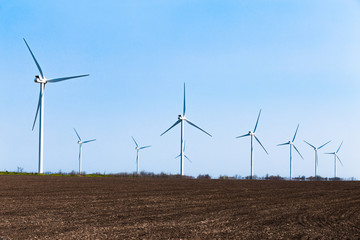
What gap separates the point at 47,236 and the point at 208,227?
534 centimetres

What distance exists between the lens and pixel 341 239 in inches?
522

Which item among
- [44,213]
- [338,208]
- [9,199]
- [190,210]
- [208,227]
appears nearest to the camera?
[208,227]

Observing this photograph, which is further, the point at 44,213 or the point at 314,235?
the point at 44,213

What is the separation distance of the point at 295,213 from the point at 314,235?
17.6ft

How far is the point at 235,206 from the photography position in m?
21.6

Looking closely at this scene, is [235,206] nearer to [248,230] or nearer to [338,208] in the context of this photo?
[338,208]

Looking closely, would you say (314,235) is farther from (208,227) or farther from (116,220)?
(116,220)

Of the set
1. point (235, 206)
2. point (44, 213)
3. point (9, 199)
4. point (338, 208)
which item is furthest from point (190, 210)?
point (9, 199)

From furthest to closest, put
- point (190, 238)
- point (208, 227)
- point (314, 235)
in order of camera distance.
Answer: point (208, 227) < point (314, 235) < point (190, 238)

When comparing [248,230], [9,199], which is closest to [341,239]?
[248,230]

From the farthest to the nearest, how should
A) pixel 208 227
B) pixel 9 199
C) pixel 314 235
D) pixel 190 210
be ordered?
pixel 9 199
pixel 190 210
pixel 208 227
pixel 314 235

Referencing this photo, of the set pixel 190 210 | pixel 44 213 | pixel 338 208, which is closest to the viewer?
pixel 44 213

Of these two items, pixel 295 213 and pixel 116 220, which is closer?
pixel 116 220

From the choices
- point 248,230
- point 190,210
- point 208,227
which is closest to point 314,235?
point 248,230
